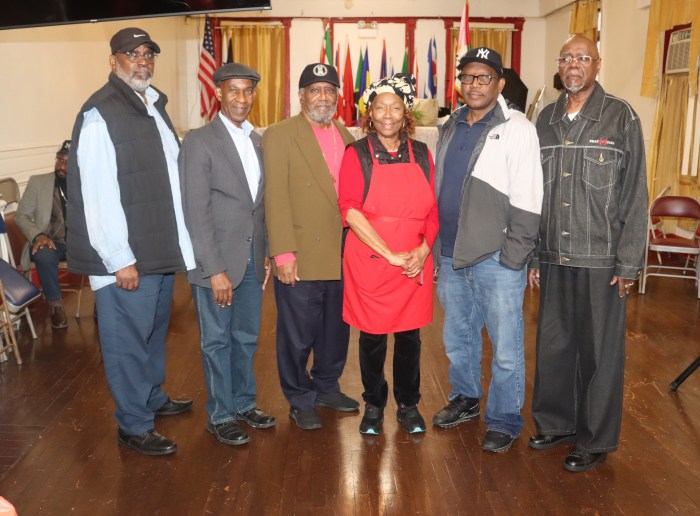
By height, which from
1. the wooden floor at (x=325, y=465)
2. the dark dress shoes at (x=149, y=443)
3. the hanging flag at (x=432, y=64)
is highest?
the hanging flag at (x=432, y=64)

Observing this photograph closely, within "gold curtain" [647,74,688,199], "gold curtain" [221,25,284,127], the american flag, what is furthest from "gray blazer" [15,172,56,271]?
"gold curtain" [221,25,284,127]

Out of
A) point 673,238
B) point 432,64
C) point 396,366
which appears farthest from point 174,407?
point 432,64

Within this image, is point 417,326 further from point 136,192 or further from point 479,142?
point 136,192

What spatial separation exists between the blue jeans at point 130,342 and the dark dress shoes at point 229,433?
304mm

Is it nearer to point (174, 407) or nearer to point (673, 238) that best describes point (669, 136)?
point (673, 238)

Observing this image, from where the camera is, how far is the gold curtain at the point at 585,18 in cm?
1021

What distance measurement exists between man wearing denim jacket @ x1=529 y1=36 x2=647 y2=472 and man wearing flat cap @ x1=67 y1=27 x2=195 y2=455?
1.62 m

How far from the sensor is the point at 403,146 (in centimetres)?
324

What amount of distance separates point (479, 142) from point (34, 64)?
544 cm

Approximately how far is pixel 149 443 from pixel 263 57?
35.6ft

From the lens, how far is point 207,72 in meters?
12.0

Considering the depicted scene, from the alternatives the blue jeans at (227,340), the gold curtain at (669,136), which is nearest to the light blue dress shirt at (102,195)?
the blue jeans at (227,340)

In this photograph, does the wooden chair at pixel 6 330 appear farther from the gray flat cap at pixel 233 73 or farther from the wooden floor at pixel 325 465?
the gray flat cap at pixel 233 73

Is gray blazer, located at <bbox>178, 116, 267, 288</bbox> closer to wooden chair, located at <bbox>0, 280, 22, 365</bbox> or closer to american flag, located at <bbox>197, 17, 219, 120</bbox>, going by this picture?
wooden chair, located at <bbox>0, 280, 22, 365</bbox>
